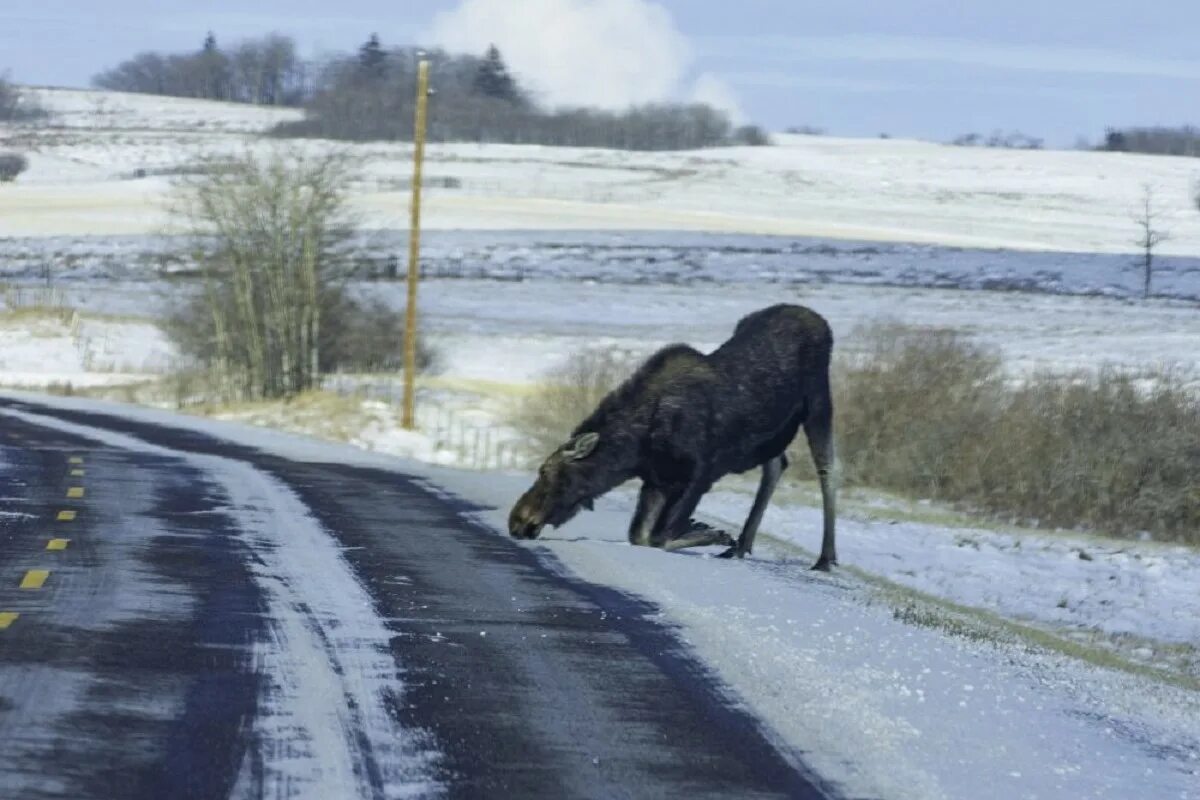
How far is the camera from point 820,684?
9734 mm

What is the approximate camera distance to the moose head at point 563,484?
16.5m

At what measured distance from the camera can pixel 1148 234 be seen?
76.6 metres

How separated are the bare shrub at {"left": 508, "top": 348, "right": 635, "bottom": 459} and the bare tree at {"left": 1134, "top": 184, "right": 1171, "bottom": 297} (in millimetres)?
33350

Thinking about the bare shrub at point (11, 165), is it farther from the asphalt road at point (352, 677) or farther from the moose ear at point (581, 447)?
the moose ear at point (581, 447)

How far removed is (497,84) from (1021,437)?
83.5m

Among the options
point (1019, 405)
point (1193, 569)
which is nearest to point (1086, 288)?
point (1019, 405)

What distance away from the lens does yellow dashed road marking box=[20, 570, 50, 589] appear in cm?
1201

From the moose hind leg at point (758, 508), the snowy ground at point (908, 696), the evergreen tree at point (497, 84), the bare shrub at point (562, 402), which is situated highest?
the evergreen tree at point (497, 84)

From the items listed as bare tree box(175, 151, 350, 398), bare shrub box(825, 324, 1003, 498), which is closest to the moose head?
bare shrub box(825, 324, 1003, 498)

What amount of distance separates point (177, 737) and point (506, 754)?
4.36ft

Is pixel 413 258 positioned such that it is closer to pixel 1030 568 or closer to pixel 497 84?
pixel 1030 568

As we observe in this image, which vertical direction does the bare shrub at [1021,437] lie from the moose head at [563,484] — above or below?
below

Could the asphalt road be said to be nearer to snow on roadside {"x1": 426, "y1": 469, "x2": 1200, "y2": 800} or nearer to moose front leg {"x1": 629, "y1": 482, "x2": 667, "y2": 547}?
snow on roadside {"x1": 426, "y1": 469, "x2": 1200, "y2": 800}

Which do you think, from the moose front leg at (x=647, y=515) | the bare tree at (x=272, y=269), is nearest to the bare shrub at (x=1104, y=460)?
the moose front leg at (x=647, y=515)
